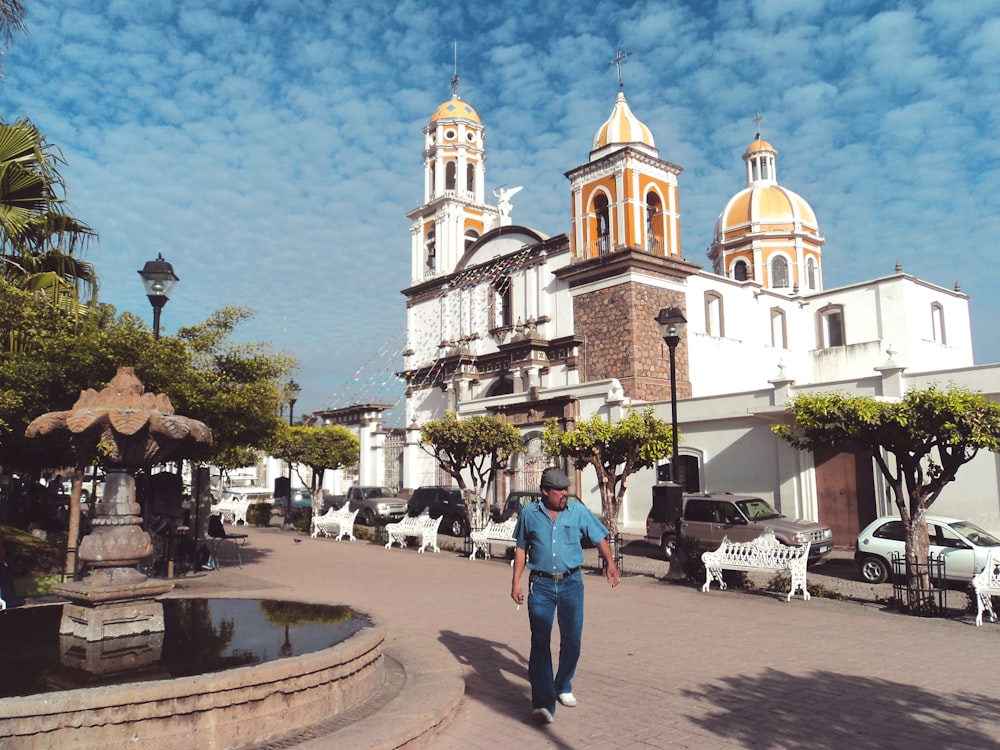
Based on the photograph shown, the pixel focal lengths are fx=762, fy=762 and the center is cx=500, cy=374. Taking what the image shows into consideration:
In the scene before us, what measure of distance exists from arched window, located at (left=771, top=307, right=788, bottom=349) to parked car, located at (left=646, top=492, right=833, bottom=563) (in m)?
20.3

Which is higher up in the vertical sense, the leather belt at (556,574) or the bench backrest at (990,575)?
the leather belt at (556,574)

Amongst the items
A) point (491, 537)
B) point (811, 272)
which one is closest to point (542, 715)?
point (491, 537)

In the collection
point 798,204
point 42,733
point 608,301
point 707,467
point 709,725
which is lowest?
point 709,725

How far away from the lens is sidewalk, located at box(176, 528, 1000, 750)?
16.6ft

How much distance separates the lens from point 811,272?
1679 inches

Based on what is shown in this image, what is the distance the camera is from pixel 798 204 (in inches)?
1722

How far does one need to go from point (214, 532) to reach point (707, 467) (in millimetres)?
12264

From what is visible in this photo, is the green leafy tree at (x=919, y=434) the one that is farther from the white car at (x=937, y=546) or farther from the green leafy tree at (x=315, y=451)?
the green leafy tree at (x=315, y=451)

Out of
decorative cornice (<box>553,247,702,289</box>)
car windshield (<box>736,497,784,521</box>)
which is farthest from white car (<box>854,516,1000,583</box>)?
decorative cornice (<box>553,247,702,289</box>)

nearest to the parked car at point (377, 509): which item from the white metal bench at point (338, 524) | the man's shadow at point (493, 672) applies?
the white metal bench at point (338, 524)

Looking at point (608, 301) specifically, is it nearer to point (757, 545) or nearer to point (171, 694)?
point (757, 545)

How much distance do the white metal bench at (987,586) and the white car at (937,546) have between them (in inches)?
85.1

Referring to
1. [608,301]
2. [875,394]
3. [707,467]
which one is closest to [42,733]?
[875,394]

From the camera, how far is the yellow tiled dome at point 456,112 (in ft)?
132
